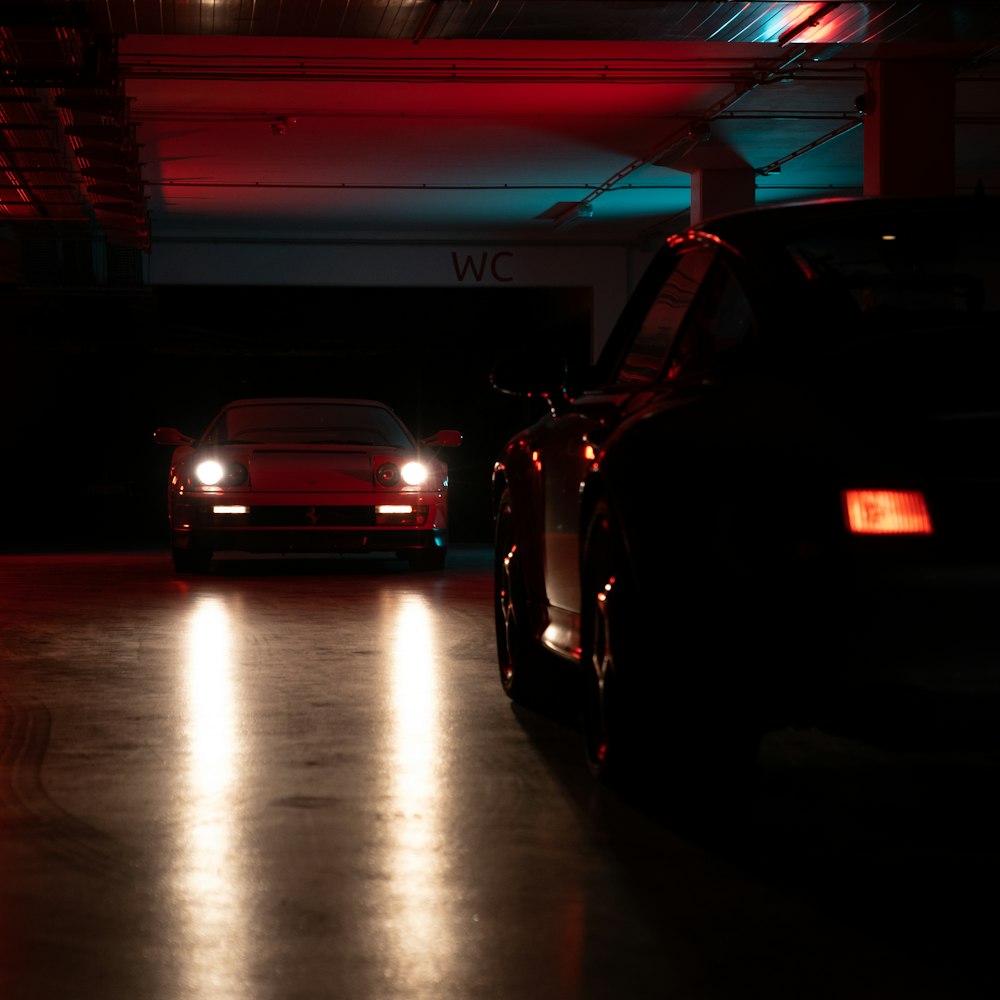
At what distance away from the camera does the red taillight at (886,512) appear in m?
3.59

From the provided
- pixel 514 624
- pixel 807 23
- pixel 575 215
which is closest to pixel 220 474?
pixel 807 23

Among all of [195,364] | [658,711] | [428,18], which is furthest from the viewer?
[195,364]

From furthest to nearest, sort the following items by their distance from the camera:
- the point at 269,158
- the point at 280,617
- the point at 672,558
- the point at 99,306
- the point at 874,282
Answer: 1. the point at 99,306
2. the point at 269,158
3. the point at 280,617
4. the point at 874,282
5. the point at 672,558

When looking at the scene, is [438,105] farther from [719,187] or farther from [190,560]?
[190,560]

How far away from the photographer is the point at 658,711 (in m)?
4.20

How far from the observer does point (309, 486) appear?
14133mm

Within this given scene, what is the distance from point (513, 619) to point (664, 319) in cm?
166

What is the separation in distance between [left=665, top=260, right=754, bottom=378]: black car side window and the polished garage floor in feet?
3.81

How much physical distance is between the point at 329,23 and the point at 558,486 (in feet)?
22.0

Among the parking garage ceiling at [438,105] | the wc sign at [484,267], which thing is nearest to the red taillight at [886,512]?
the parking garage ceiling at [438,105]

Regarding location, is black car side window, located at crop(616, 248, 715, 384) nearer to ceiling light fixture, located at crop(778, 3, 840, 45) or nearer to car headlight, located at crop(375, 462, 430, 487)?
ceiling light fixture, located at crop(778, 3, 840, 45)

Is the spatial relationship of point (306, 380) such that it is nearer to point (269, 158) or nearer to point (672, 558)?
point (269, 158)

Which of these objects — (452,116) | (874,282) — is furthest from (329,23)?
(874,282)

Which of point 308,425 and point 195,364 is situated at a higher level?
point 195,364
